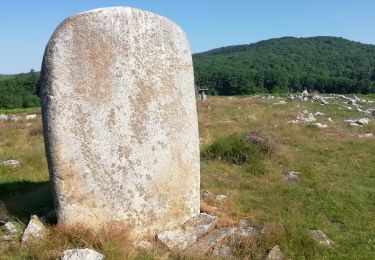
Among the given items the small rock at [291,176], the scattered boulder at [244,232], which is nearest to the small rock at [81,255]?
the scattered boulder at [244,232]

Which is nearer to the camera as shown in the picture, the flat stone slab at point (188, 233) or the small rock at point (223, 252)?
the small rock at point (223, 252)

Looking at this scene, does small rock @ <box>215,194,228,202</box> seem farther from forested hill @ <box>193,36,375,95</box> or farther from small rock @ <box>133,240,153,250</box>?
forested hill @ <box>193,36,375,95</box>

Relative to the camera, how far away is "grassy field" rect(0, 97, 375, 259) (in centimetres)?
511

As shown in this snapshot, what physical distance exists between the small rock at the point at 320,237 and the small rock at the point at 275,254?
66cm

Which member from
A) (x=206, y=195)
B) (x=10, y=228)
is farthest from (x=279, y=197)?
(x=10, y=228)

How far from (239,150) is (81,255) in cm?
607

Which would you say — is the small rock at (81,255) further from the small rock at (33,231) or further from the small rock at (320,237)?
the small rock at (320,237)

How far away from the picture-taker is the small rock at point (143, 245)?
5.14 meters

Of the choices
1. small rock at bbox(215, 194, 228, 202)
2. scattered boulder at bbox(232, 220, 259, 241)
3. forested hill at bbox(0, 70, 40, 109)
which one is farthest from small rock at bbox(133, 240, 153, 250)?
forested hill at bbox(0, 70, 40, 109)

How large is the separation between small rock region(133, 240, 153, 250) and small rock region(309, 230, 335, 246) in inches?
79.8

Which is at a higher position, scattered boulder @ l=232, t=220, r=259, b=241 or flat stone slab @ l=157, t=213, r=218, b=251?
flat stone slab @ l=157, t=213, r=218, b=251

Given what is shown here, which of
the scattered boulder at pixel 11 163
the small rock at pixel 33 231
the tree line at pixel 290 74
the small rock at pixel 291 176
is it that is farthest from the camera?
the tree line at pixel 290 74

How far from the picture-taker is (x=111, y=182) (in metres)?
5.27

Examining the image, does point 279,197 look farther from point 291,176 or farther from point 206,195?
point 291,176
